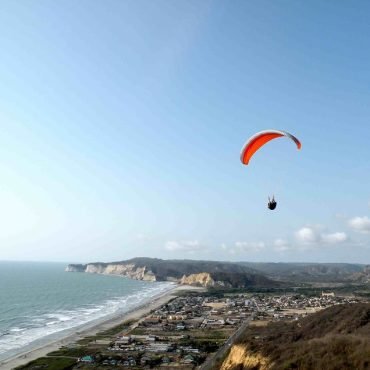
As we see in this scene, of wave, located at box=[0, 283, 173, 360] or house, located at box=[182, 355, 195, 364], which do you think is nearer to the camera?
house, located at box=[182, 355, 195, 364]

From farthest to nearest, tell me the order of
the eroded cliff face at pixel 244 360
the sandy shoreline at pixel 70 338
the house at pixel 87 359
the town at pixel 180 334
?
1. the sandy shoreline at pixel 70 338
2. the town at pixel 180 334
3. the house at pixel 87 359
4. the eroded cliff face at pixel 244 360

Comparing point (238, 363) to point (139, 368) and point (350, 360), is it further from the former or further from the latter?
point (139, 368)

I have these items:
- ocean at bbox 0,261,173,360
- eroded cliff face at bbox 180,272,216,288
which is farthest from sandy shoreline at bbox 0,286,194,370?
eroded cliff face at bbox 180,272,216,288

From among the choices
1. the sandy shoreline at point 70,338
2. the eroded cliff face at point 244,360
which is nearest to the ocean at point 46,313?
the sandy shoreline at point 70,338

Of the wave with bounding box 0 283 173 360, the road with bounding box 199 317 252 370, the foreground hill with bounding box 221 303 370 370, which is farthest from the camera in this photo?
the wave with bounding box 0 283 173 360

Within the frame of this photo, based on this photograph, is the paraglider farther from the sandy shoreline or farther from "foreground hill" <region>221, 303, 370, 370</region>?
the sandy shoreline

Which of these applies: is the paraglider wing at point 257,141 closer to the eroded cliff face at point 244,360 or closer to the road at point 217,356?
the eroded cliff face at point 244,360

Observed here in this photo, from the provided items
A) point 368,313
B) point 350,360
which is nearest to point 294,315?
point 368,313
